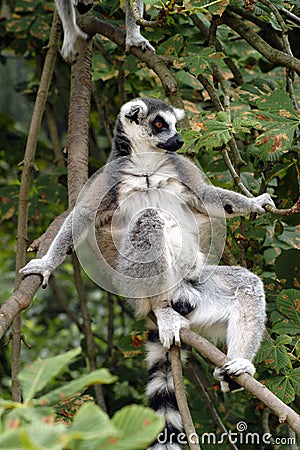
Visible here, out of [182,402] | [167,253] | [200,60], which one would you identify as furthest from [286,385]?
[200,60]

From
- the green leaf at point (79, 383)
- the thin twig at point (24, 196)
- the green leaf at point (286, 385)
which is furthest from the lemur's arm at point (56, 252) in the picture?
the green leaf at point (79, 383)

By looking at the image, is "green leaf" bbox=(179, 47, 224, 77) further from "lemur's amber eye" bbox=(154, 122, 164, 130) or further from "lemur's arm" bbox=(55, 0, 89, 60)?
"lemur's arm" bbox=(55, 0, 89, 60)

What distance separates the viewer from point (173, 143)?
3.31 meters

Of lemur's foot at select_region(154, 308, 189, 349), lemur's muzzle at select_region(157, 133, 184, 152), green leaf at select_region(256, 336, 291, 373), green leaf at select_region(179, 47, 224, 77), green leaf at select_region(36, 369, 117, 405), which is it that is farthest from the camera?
green leaf at select_region(179, 47, 224, 77)

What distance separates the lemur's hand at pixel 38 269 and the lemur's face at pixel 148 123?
3.18 ft

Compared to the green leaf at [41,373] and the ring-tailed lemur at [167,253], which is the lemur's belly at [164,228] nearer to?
the ring-tailed lemur at [167,253]

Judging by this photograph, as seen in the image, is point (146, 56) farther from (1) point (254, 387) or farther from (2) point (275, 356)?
(1) point (254, 387)

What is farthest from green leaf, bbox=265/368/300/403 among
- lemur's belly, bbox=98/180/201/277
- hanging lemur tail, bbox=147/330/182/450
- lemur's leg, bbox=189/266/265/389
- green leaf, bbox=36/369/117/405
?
green leaf, bbox=36/369/117/405

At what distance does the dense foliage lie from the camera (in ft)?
10.4

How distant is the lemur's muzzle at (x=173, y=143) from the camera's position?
3.27 metres

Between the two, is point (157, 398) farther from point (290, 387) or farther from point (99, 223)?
point (99, 223)

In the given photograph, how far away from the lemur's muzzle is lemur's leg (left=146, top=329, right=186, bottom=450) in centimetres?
92

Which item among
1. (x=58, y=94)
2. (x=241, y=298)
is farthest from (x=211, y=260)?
(x=58, y=94)

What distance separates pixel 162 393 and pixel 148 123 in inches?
56.0
